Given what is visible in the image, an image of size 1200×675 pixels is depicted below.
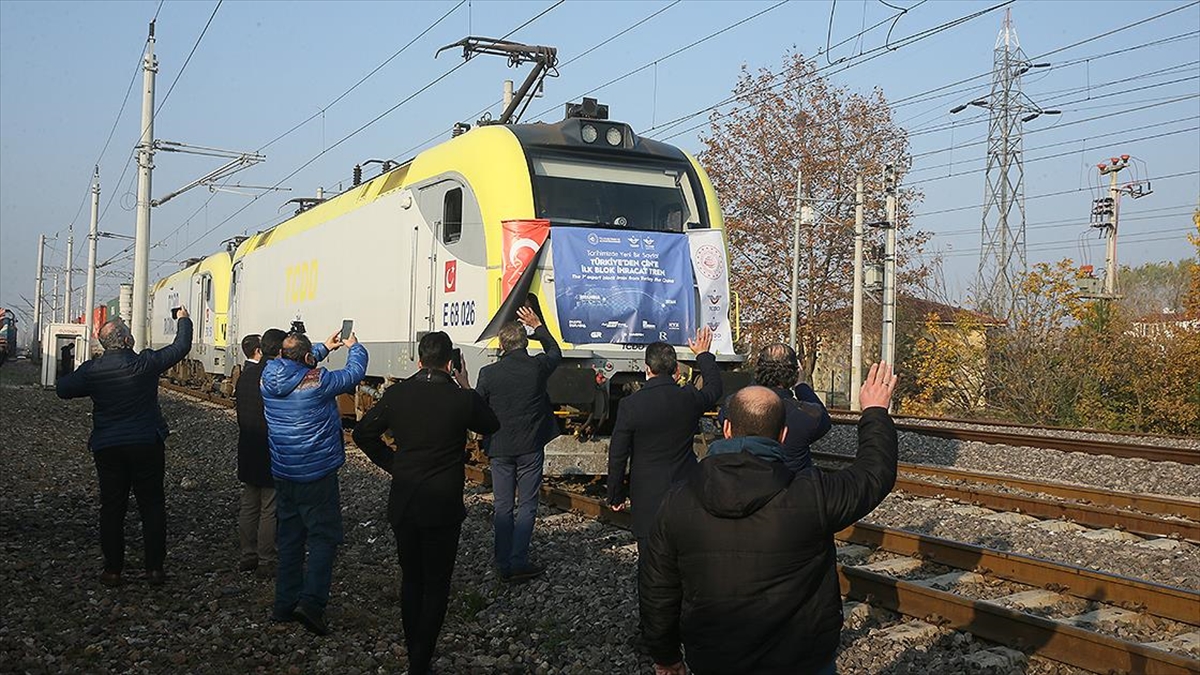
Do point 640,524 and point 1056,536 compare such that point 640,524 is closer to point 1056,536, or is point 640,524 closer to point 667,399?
point 667,399

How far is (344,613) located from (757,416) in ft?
13.8

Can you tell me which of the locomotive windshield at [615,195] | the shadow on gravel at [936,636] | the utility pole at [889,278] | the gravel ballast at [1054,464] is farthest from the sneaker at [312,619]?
the utility pole at [889,278]

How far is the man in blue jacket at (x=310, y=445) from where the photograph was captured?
20.5 feet

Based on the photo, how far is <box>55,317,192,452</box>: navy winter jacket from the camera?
7.22 m

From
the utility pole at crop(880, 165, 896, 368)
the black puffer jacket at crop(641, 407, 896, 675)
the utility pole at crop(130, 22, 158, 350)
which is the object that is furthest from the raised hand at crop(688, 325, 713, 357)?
the utility pole at crop(880, 165, 896, 368)

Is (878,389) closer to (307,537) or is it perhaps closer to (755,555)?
(755,555)

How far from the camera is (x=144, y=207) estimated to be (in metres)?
21.2

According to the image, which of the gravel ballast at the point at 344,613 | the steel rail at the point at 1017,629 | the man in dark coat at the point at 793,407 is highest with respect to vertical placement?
the man in dark coat at the point at 793,407

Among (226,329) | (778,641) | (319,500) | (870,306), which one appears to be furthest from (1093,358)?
(778,641)

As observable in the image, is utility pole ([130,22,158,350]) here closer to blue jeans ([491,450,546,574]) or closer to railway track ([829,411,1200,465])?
railway track ([829,411,1200,465])

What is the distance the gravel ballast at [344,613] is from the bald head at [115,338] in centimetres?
160

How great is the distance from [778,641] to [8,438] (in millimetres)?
16422

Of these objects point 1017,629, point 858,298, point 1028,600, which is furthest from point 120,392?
point 858,298

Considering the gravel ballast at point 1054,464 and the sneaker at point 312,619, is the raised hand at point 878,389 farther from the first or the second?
the gravel ballast at point 1054,464
